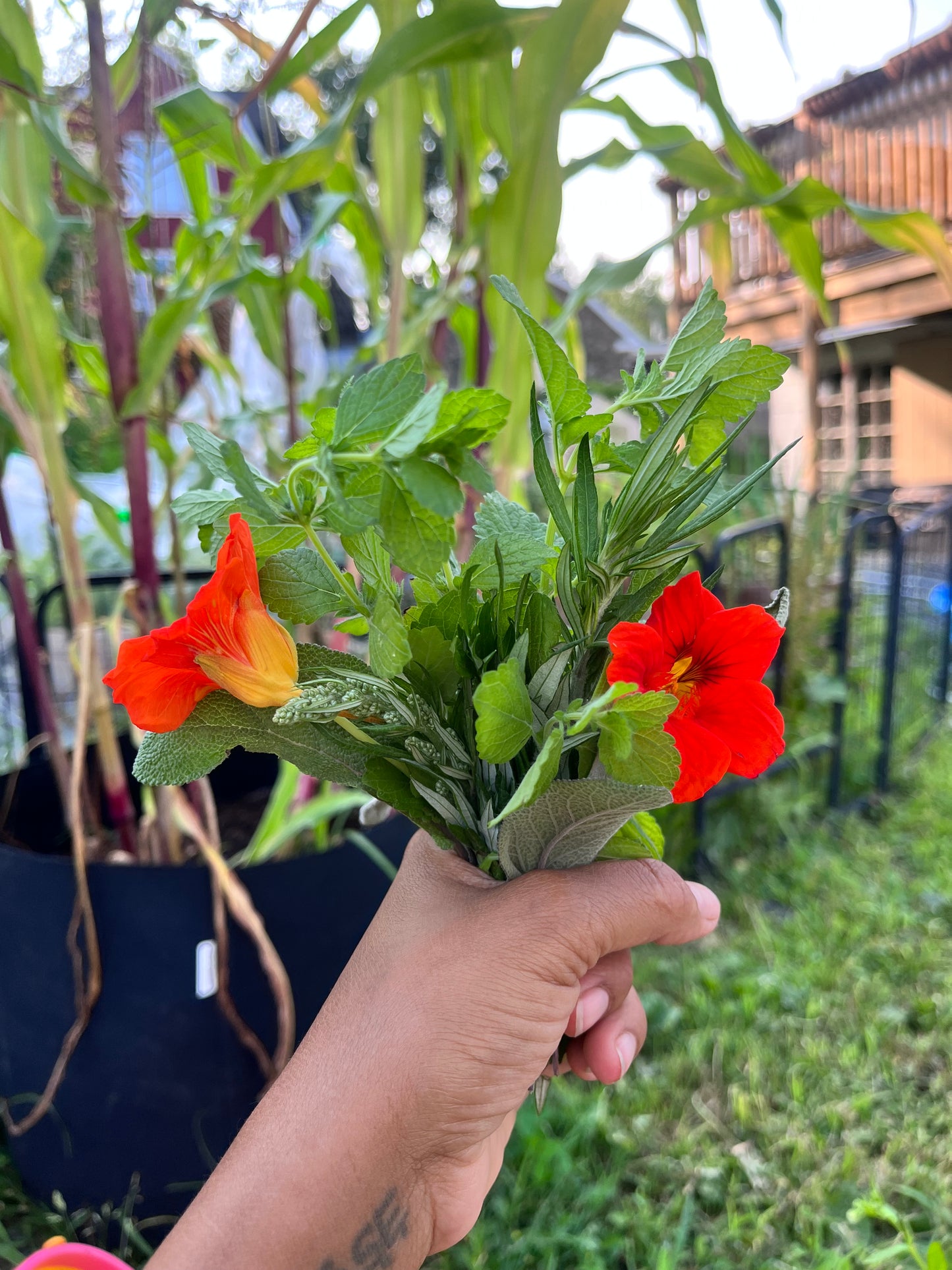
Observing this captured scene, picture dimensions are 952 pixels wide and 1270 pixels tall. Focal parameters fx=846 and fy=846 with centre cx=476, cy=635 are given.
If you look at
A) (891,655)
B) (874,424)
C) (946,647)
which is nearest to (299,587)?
(891,655)

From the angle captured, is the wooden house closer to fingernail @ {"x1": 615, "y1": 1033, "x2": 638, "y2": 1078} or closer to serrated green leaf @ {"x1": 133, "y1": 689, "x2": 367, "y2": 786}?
fingernail @ {"x1": 615, "y1": 1033, "x2": 638, "y2": 1078}

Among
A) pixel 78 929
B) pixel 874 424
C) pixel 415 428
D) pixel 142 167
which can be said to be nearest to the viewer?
pixel 415 428

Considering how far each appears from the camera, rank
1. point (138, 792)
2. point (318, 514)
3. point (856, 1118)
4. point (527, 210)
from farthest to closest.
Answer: point (138, 792)
point (856, 1118)
point (527, 210)
point (318, 514)

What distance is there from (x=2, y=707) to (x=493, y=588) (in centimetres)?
165

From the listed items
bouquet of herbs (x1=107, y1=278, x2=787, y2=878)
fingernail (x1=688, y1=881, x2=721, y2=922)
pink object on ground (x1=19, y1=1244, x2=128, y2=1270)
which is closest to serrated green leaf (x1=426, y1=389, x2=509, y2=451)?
bouquet of herbs (x1=107, y1=278, x2=787, y2=878)

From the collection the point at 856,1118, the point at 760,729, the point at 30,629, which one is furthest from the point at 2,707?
the point at 760,729

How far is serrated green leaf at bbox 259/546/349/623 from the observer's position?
34 cm

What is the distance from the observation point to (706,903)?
1.65 feet

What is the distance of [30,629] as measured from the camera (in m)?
0.94

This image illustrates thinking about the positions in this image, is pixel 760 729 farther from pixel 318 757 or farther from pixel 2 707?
→ pixel 2 707

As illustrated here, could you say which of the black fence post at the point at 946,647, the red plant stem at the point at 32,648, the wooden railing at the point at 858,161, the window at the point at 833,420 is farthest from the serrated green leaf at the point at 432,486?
the window at the point at 833,420

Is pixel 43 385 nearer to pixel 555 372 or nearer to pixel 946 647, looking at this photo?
pixel 555 372

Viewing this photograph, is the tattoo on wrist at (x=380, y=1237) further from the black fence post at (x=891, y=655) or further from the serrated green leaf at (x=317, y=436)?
the black fence post at (x=891, y=655)

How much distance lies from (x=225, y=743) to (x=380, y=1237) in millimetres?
269
